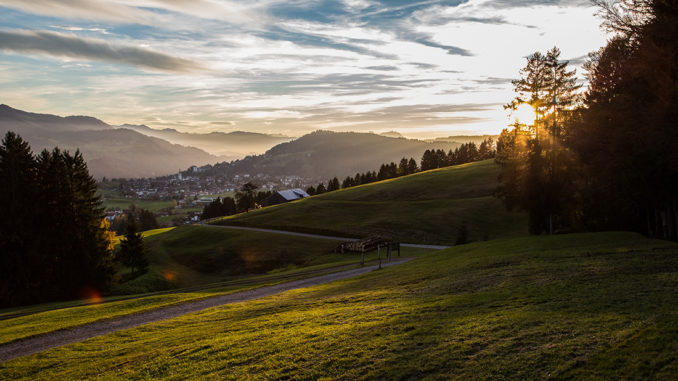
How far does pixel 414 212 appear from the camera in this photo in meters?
69.1

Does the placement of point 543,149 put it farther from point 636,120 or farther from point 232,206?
point 232,206

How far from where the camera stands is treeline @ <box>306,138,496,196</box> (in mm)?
134000

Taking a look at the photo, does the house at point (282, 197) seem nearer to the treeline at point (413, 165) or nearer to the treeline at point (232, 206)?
the treeline at point (232, 206)

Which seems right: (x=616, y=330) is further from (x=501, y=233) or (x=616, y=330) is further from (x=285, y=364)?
(x=501, y=233)

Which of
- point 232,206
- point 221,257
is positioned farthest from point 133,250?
point 232,206

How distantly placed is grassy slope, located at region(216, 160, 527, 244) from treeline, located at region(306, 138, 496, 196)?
110 ft

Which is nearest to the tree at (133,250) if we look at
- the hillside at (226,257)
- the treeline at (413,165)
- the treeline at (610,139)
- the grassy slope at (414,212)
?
the hillside at (226,257)

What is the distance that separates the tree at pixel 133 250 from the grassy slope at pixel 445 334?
37.9m

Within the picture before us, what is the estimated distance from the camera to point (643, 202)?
97.8ft

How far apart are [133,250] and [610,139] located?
53.0 metres

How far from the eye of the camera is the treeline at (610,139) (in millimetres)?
23047

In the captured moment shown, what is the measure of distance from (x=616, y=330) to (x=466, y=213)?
60.2m

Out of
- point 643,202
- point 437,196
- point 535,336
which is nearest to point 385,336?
point 535,336

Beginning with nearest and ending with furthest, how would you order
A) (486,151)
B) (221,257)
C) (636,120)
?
(636,120), (221,257), (486,151)
